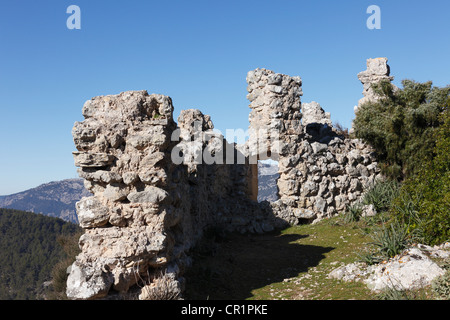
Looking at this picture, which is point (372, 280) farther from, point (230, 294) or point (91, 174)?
point (91, 174)

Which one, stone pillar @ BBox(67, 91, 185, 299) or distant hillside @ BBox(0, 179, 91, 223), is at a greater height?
Result: stone pillar @ BBox(67, 91, 185, 299)

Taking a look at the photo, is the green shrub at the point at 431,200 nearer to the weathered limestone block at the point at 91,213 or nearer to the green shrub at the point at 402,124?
the green shrub at the point at 402,124

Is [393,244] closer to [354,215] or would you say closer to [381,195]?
[354,215]

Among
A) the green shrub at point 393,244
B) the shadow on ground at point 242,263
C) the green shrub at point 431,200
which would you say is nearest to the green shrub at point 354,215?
the shadow on ground at point 242,263

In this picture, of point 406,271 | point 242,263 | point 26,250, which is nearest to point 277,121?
point 242,263

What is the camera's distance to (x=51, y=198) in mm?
109188

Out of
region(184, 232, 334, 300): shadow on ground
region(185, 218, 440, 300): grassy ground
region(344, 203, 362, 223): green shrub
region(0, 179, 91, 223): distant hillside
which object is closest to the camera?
region(185, 218, 440, 300): grassy ground

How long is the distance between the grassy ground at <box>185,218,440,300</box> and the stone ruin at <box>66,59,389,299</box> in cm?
65

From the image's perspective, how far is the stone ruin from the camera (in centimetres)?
724

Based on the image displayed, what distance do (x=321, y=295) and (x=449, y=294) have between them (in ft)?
8.23

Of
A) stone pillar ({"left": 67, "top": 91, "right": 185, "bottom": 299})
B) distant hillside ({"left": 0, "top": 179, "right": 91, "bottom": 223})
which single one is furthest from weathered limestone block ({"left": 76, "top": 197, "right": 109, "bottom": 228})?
distant hillside ({"left": 0, "top": 179, "right": 91, "bottom": 223})

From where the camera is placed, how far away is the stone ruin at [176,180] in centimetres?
724

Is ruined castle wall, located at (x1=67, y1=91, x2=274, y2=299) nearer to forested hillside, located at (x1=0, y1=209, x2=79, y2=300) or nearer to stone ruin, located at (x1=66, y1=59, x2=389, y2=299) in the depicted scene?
stone ruin, located at (x1=66, y1=59, x2=389, y2=299)

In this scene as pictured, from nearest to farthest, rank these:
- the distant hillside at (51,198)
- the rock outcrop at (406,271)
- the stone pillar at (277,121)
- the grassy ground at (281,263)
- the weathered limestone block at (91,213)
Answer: the rock outcrop at (406,271) < the weathered limestone block at (91,213) < the grassy ground at (281,263) < the stone pillar at (277,121) < the distant hillside at (51,198)
